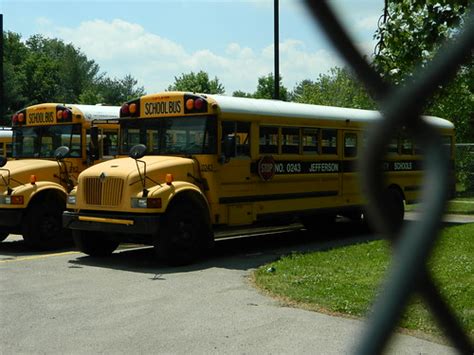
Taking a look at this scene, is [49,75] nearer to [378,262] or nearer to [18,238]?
[18,238]

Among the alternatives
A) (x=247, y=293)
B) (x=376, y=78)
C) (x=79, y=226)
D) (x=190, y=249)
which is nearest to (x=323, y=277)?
(x=247, y=293)

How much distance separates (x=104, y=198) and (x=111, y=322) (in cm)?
391

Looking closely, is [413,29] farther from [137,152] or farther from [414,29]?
[137,152]

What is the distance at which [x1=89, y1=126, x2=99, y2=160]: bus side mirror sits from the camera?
39.1 feet

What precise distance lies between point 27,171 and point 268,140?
4.28m

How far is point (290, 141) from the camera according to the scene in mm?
11867

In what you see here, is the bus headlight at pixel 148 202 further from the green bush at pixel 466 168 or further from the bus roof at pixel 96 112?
the green bush at pixel 466 168

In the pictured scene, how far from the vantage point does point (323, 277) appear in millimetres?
→ 8102

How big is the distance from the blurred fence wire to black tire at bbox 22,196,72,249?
1092 centimetres

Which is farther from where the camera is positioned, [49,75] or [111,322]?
[49,75]

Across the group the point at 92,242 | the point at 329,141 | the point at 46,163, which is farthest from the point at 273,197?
the point at 46,163

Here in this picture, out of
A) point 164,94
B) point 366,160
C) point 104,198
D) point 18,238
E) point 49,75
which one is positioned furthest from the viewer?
point 49,75

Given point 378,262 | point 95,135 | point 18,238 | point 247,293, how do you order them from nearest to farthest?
point 247,293
point 378,262
point 95,135
point 18,238

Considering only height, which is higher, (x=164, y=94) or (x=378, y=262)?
(x=164, y=94)
